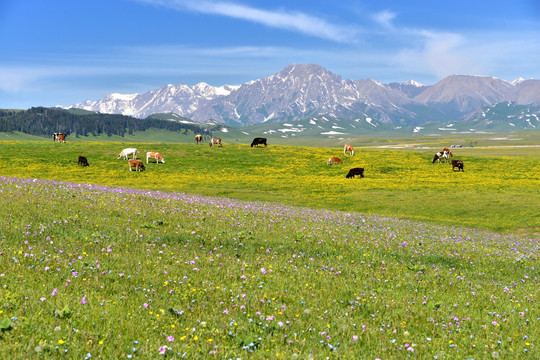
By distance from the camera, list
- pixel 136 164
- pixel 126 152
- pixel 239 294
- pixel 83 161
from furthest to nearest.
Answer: pixel 126 152 → pixel 83 161 → pixel 136 164 → pixel 239 294

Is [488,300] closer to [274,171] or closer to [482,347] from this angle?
[482,347]

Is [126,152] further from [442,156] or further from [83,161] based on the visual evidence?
[442,156]

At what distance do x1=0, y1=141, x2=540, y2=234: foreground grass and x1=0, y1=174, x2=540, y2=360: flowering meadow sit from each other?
74.0 ft

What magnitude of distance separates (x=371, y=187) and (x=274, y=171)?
66.2 ft

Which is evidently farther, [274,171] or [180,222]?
[274,171]

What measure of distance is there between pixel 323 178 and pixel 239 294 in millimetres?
49936

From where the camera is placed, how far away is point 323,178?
190ft

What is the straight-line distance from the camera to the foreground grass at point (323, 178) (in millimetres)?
37031

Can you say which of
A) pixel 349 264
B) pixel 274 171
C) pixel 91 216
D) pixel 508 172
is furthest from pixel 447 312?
pixel 508 172

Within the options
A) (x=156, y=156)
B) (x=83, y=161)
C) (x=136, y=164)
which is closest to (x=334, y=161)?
(x=156, y=156)

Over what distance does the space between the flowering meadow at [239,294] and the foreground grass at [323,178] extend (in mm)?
22560

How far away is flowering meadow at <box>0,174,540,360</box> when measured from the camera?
6680mm

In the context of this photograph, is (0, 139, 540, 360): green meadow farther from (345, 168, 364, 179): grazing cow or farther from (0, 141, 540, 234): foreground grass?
(345, 168, 364, 179): grazing cow

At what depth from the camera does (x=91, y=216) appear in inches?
626
